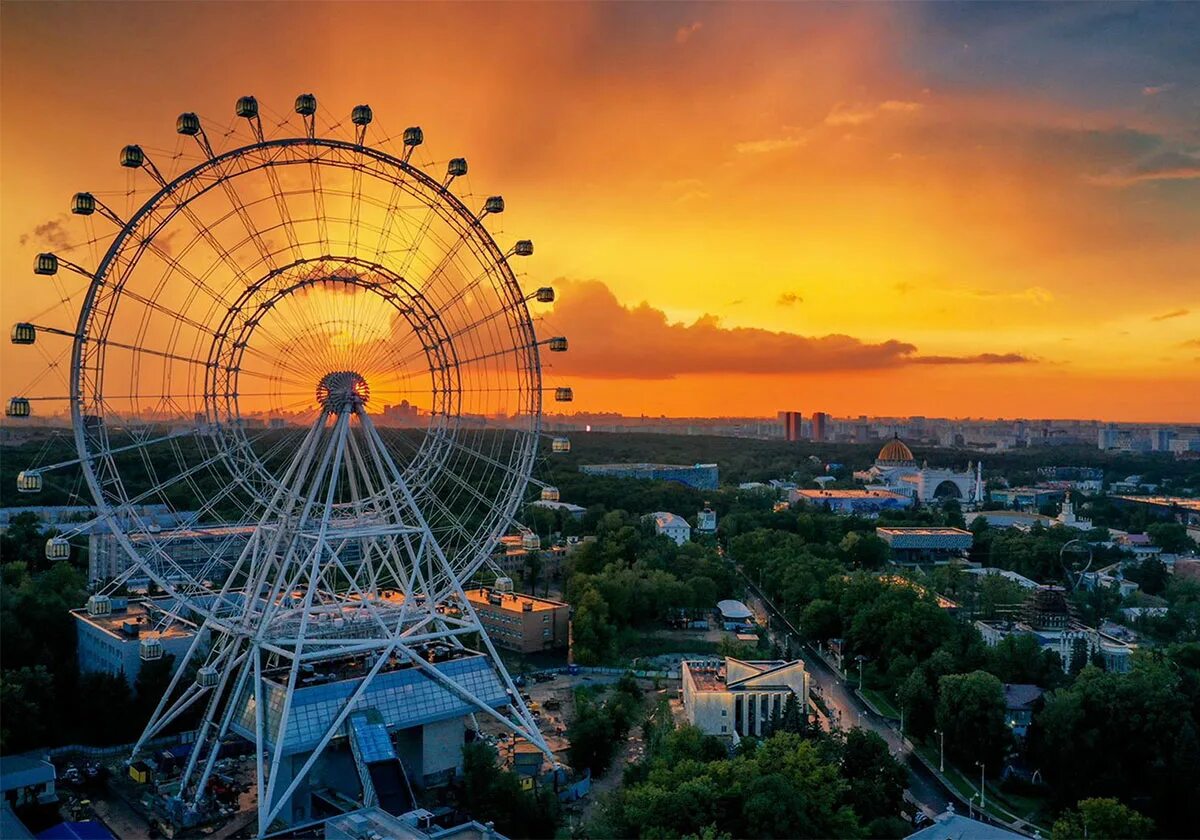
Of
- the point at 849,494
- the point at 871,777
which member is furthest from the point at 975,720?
the point at 849,494

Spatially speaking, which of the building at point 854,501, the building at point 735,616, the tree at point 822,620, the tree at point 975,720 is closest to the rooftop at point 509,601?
the building at point 735,616

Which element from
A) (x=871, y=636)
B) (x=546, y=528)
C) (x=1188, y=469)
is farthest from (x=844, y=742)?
(x=1188, y=469)

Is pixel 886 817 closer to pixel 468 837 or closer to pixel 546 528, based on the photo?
pixel 468 837

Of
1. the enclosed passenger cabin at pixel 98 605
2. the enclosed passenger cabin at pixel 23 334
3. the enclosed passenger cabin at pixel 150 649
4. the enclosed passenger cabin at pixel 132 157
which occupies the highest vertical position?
the enclosed passenger cabin at pixel 132 157

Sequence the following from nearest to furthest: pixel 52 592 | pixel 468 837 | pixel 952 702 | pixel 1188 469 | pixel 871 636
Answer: pixel 468 837
pixel 952 702
pixel 52 592
pixel 871 636
pixel 1188 469

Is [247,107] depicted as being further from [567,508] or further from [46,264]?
[567,508]

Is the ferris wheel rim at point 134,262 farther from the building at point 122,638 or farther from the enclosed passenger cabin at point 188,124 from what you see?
the building at point 122,638
